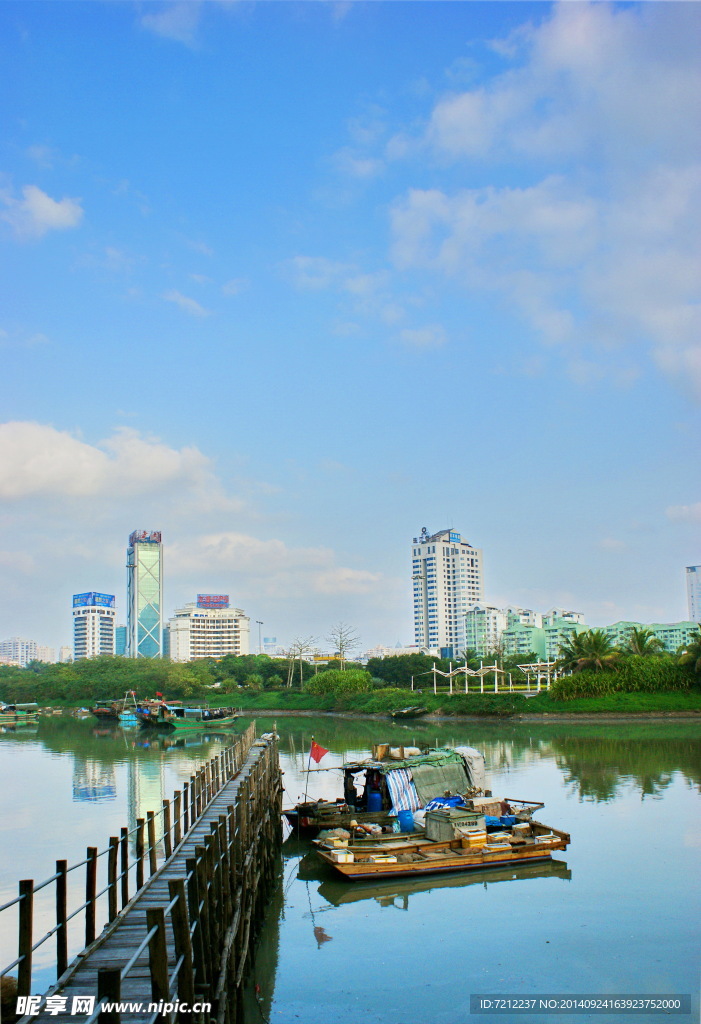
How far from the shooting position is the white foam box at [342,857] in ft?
55.0

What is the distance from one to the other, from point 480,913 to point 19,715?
78.6 m

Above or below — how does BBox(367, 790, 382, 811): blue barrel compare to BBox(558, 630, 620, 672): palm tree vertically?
below

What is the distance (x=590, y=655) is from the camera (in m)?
62.8

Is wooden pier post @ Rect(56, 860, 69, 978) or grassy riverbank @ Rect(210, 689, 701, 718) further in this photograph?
grassy riverbank @ Rect(210, 689, 701, 718)

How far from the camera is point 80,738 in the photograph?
60312 millimetres

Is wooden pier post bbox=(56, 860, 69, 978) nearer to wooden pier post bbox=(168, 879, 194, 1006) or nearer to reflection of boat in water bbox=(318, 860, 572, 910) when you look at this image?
wooden pier post bbox=(168, 879, 194, 1006)

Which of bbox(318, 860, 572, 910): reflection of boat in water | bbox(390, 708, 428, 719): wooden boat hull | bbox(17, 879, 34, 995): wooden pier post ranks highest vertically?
bbox(17, 879, 34, 995): wooden pier post

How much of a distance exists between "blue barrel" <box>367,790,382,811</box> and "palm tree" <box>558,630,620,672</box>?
43.3m

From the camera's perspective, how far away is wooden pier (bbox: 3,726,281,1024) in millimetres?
6531

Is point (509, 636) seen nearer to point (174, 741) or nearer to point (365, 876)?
point (174, 741)

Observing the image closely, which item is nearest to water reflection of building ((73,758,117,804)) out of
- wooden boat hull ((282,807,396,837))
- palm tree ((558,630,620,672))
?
wooden boat hull ((282,807,396,837))

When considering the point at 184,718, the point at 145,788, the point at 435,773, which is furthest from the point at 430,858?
the point at 184,718

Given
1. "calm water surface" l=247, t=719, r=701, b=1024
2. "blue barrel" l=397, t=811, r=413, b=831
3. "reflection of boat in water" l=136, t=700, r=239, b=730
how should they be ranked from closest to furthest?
"calm water surface" l=247, t=719, r=701, b=1024 < "blue barrel" l=397, t=811, r=413, b=831 < "reflection of boat in water" l=136, t=700, r=239, b=730

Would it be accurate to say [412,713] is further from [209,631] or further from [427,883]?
[209,631]
